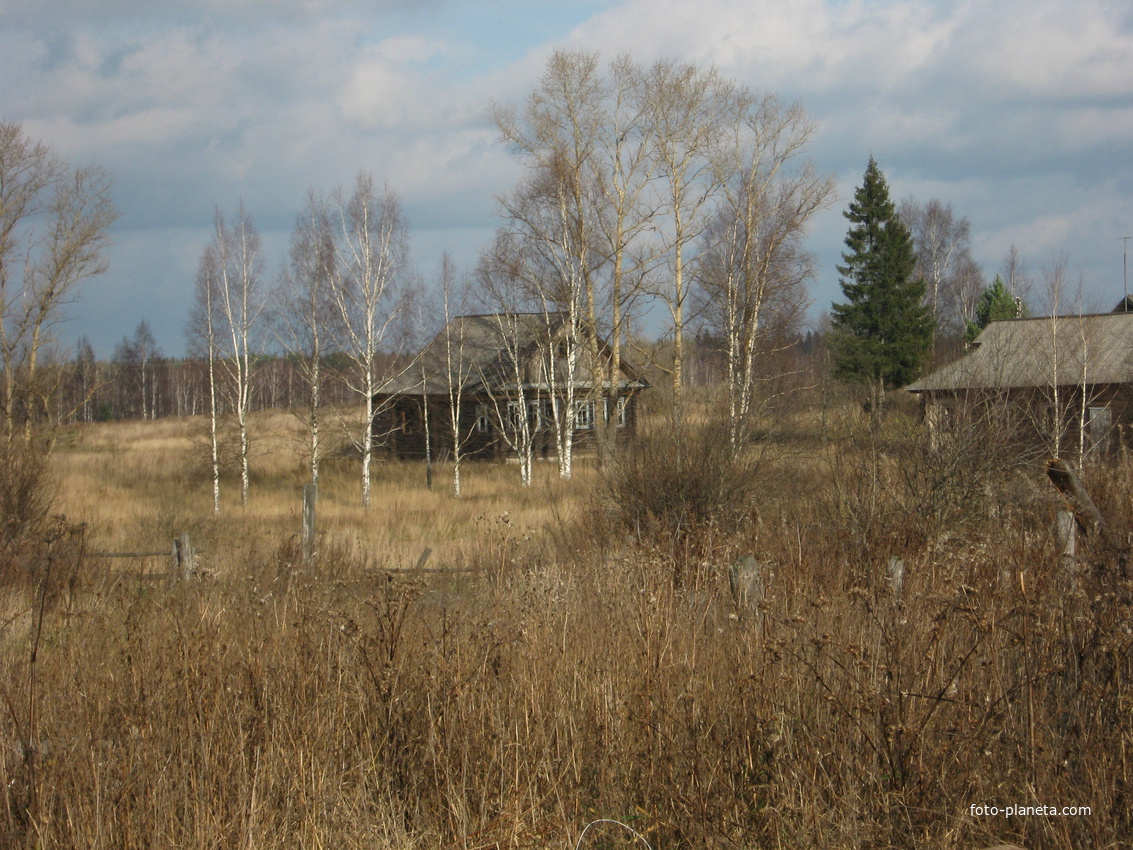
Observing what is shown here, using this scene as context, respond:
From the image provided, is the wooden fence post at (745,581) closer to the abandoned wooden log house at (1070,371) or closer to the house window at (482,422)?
the abandoned wooden log house at (1070,371)

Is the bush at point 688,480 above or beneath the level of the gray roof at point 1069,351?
beneath

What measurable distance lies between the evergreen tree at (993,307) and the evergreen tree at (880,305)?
384cm

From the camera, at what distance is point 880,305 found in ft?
120

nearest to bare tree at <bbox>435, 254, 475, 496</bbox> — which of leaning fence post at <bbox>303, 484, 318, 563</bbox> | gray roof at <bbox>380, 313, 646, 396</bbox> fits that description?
gray roof at <bbox>380, 313, 646, 396</bbox>

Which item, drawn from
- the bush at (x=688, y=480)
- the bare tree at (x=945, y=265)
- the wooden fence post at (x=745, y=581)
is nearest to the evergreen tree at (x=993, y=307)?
the bare tree at (x=945, y=265)

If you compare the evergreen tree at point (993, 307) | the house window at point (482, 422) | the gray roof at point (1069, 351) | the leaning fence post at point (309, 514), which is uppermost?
the evergreen tree at point (993, 307)

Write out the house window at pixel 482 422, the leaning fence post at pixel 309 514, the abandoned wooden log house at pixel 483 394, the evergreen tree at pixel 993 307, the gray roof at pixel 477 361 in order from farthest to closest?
the evergreen tree at pixel 993 307 → the house window at pixel 482 422 → the gray roof at pixel 477 361 → the abandoned wooden log house at pixel 483 394 → the leaning fence post at pixel 309 514

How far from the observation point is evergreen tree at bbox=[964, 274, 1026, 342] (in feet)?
131

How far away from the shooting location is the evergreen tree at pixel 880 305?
36.1 metres

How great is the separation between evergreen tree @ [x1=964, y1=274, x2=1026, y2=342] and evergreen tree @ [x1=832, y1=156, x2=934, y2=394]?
12.6 feet

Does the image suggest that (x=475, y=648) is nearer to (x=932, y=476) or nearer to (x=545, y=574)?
(x=545, y=574)

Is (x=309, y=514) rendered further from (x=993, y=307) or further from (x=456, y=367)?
(x=993, y=307)

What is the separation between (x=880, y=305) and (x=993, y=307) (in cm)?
816

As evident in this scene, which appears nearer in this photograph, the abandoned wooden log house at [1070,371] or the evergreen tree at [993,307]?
the abandoned wooden log house at [1070,371]
